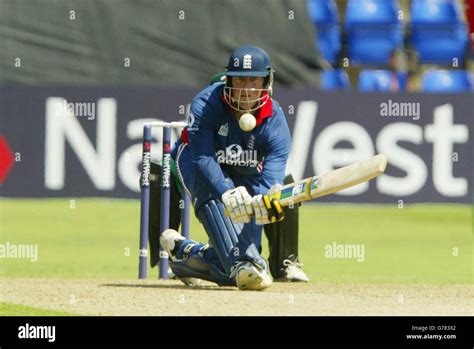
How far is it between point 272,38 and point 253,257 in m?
7.83

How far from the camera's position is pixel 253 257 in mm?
8195

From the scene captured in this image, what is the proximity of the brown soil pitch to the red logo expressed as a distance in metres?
6.00

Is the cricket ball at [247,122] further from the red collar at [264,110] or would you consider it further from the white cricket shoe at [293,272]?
the white cricket shoe at [293,272]

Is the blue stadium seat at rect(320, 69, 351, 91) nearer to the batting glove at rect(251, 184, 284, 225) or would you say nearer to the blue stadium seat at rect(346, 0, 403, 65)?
the blue stadium seat at rect(346, 0, 403, 65)

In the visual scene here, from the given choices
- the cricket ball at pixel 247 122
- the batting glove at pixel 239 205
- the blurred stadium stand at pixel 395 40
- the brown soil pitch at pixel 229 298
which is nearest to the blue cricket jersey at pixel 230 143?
the cricket ball at pixel 247 122

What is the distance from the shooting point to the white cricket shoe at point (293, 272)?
9.38m

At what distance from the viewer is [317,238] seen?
13789 millimetres

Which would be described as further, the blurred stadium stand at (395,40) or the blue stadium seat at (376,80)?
the blurred stadium stand at (395,40)

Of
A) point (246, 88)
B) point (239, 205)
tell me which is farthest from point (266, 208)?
point (246, 88)

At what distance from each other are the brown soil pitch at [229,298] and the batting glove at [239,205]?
1.64 ft

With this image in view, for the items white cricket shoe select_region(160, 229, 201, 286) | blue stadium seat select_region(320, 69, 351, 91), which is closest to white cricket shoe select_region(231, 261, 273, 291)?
white cricket shoe select_region(160, 229, 201, 286)

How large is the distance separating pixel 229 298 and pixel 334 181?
0.98 metres

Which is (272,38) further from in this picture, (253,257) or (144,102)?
(253,257)

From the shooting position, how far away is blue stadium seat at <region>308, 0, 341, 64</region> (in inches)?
676
